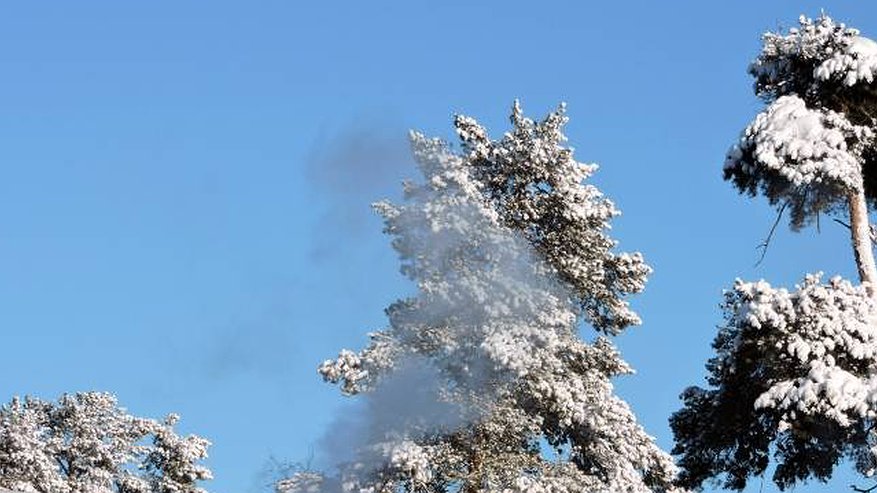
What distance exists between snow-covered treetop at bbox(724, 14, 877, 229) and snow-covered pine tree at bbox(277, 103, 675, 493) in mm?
4488

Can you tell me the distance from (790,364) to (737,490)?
2954 mm

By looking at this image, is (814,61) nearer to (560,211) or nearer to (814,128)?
(814,128)

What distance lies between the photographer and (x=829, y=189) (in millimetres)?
28609

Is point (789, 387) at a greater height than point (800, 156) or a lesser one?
lesser

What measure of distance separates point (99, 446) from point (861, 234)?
35.2m

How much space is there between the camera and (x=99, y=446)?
57.5m

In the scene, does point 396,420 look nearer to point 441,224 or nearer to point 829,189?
point 441,224

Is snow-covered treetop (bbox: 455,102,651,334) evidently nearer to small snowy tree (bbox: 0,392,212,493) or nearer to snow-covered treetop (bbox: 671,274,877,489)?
snow-covered treetop (bbox: 671,274,877,489)

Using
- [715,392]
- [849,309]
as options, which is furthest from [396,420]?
[849,309]

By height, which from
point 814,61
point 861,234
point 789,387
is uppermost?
point 814,61

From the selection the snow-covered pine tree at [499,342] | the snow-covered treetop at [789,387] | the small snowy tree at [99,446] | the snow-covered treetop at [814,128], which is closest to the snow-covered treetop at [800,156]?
the snow-covered treetop at [814,128]

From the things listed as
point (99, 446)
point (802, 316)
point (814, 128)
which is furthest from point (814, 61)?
point (99, 446)

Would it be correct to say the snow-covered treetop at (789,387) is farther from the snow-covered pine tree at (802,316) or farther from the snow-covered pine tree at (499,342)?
the snow-covered pine tree at (499,342)

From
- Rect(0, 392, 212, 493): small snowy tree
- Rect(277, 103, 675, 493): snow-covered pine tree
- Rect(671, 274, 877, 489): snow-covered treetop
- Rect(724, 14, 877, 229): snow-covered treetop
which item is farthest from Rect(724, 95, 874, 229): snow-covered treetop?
Rect(0, 392, 212, 493): small snowy tree
